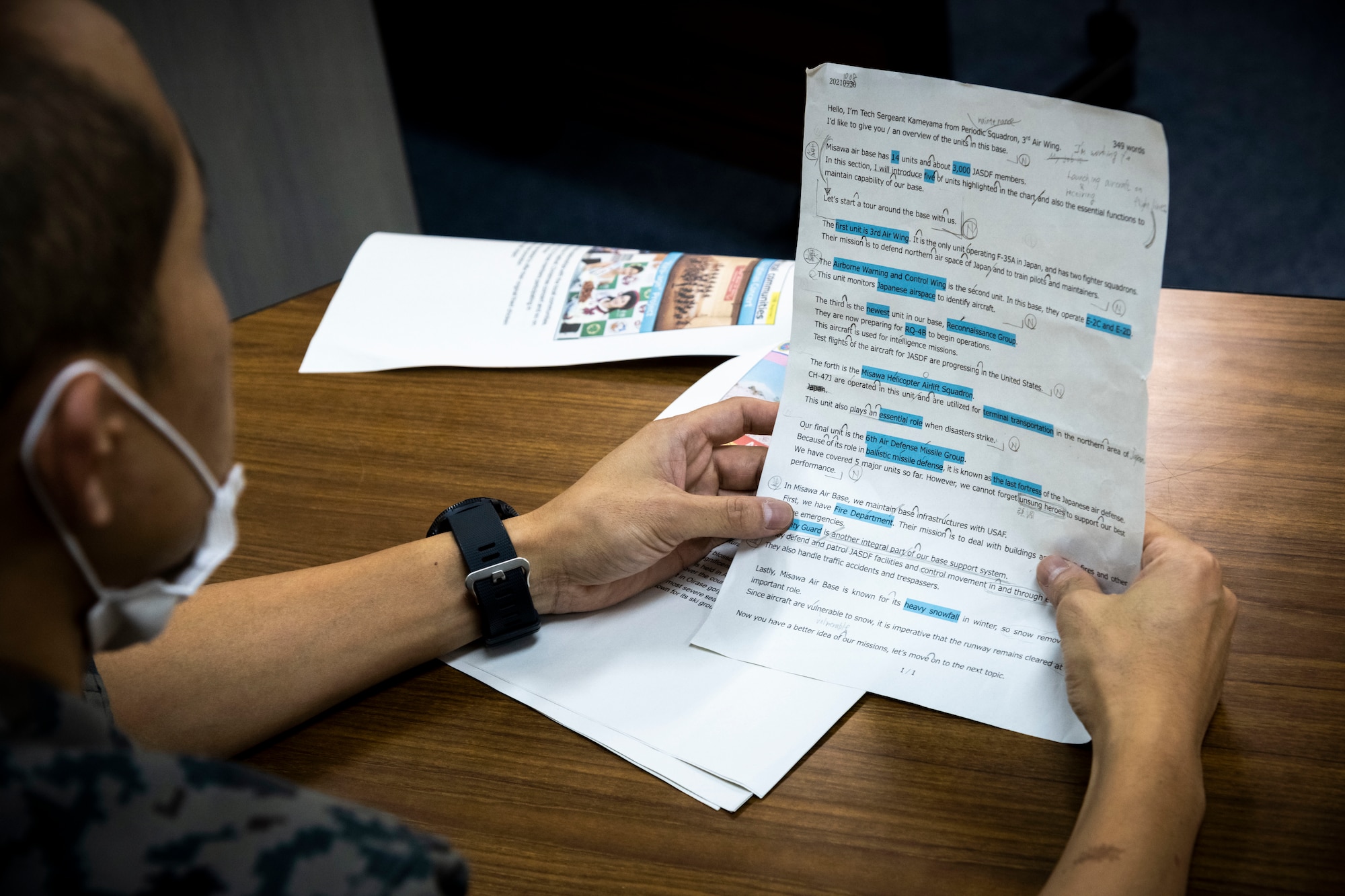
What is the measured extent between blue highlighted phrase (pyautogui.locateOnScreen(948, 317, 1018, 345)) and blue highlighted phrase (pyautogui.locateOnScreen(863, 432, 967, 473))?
0.07 m

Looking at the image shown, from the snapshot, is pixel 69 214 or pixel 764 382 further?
pixel 764 382

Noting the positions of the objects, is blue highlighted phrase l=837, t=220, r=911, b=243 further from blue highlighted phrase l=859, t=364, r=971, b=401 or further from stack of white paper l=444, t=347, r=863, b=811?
stack of white paper l=444, t=347, r=863, b=811

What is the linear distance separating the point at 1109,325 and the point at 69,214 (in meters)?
0.48

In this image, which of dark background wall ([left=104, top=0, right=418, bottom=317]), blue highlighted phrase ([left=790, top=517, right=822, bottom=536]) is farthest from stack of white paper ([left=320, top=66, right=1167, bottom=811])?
dark background wall ([left=104, top=0, right=418, bottom=317])

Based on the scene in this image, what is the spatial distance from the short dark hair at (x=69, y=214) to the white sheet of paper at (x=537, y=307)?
494mm

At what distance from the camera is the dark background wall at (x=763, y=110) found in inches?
81.4

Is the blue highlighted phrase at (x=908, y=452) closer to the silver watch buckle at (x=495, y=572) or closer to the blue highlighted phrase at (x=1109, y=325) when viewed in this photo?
the blue highlighted phrase at (x=1109, y=325)

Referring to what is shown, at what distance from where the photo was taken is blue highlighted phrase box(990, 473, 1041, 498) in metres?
0.62

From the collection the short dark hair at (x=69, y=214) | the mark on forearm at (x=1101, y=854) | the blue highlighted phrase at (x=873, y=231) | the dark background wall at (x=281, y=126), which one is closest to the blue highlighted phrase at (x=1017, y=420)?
the blue highlighted phrase at (x=873, y=231)

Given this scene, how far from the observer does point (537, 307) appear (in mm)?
951

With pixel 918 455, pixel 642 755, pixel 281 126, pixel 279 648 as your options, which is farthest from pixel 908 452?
pixel 281 126

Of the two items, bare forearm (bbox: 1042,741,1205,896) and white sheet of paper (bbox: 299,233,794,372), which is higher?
white sheet of paper (bbox: 299,233,794,372)

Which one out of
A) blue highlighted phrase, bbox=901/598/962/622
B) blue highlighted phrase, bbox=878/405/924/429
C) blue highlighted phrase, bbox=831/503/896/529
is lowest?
blue highlighted phrase, bbox=901/598/962/622

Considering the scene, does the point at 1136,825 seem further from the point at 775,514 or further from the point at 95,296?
the point at 95,296
